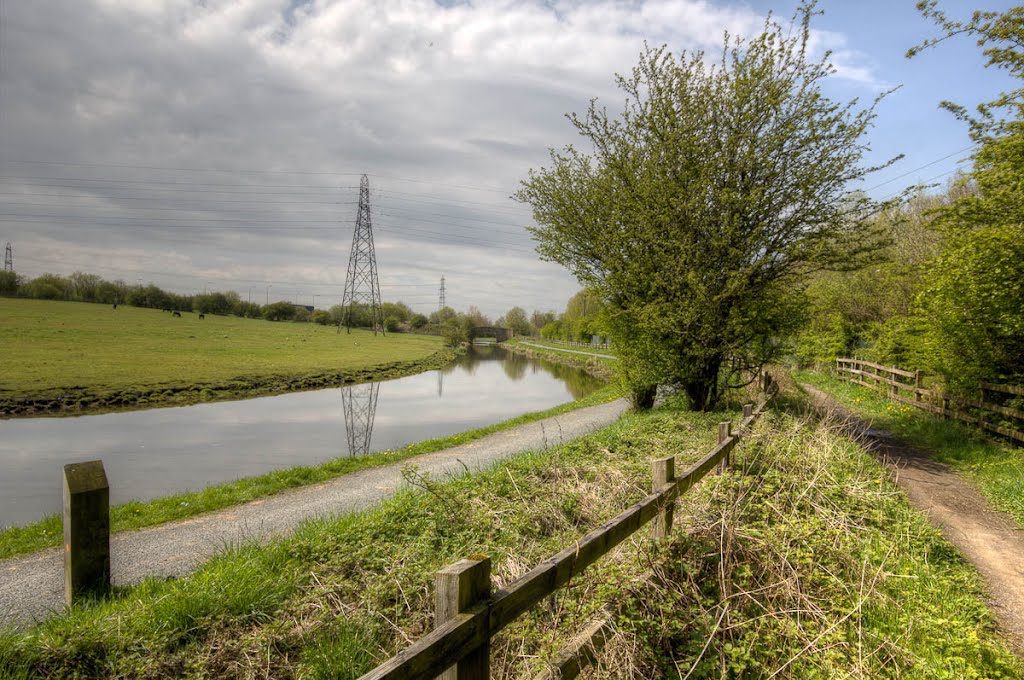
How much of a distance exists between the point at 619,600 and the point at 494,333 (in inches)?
4579

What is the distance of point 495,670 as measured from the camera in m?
3.62

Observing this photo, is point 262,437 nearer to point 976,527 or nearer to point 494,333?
point 976,527

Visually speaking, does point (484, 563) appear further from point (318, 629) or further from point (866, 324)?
point (866, 324)

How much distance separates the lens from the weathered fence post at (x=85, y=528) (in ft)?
17.0

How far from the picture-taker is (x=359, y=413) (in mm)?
25109

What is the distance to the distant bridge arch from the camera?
117188mm

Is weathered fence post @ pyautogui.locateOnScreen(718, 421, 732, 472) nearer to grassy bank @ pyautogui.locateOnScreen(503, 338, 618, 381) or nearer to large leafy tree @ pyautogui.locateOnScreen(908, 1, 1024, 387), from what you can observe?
large leafy tree @ pyautogui.locateOnScreen(908, 1, 1024, 387)

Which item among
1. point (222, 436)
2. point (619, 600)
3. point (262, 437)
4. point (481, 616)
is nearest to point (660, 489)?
point (619, 600)

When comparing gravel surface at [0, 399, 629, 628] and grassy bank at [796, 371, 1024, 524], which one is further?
grassy bank at [796, 371, 1024, 524]

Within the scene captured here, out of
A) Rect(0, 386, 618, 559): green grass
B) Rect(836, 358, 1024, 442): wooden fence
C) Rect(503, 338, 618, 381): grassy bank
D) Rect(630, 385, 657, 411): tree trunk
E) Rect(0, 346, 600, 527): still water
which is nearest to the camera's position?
Rect(0, 386, 618, 559): green grass

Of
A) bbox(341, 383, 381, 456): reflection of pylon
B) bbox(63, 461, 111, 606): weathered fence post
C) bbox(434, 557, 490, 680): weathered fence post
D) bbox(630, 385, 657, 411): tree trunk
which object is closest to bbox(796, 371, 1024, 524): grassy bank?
bbox(630, 385, 657, 411): tree trunk

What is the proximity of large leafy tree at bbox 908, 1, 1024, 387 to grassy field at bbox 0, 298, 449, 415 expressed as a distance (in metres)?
30.1

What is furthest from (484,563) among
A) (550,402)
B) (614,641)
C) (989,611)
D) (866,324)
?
(866,324)

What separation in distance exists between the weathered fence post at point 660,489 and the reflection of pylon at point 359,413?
12.4 metres
